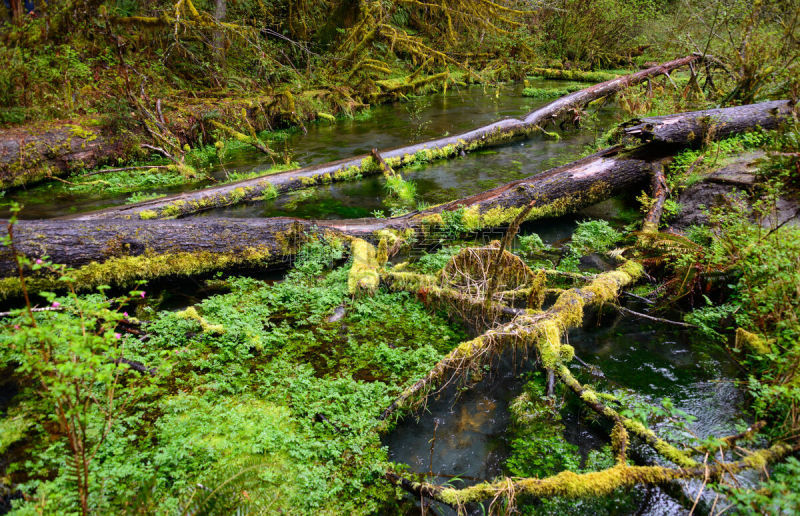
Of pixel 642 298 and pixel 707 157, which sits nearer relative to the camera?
pixel 642 298

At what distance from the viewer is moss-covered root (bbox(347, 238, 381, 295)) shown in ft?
17.9

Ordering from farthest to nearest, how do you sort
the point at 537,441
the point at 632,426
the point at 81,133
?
the point at 81,133 < the point at 537,441 < the point at 632,426

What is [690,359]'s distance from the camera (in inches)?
170

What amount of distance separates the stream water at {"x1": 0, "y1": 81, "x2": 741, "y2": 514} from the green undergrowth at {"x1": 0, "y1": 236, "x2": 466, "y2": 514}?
19.9 inches

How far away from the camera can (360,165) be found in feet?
31.6

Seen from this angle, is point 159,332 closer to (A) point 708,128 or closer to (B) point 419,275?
(B) point 419,275

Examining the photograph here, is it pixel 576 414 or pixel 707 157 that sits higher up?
pixel 707 157

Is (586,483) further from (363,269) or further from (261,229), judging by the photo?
(261,229)

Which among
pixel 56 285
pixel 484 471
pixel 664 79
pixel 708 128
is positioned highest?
pixel 664 79

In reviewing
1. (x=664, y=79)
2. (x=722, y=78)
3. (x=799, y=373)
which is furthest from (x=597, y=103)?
(x=799, y=373)

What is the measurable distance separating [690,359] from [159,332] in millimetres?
5663

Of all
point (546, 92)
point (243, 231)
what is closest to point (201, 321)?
point (243, 231)

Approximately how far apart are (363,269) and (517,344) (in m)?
2.32

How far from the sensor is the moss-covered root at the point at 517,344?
380 cm
